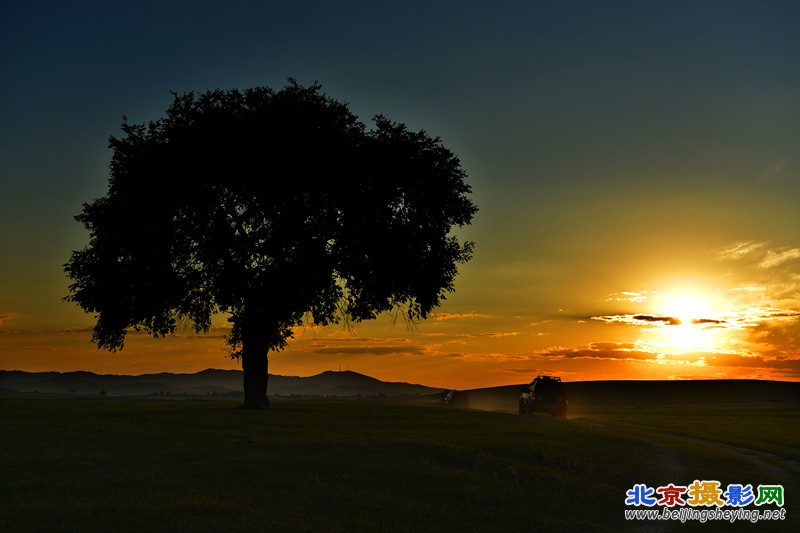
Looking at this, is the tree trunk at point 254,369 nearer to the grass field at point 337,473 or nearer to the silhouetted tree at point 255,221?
the silhouetted tree at point 255,221

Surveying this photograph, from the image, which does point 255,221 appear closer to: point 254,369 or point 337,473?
point 254,369

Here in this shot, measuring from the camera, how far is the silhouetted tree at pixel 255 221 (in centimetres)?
4991

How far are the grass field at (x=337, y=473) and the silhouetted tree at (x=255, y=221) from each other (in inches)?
411

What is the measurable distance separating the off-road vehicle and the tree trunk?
771 inches

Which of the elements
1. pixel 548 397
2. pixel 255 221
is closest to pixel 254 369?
pixel 255 221

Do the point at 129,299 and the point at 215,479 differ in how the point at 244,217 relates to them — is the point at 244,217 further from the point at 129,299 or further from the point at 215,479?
the point at 215,479

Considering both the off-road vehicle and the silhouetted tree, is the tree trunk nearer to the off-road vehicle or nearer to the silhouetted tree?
the silhouetted tree

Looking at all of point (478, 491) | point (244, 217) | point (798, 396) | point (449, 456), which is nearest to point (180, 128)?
point (244, 217)

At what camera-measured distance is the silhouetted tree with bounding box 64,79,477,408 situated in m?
49.9

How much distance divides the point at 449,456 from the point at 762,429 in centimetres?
3875

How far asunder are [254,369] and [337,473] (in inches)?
1111

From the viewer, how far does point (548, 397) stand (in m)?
59.8

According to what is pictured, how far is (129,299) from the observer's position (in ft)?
168

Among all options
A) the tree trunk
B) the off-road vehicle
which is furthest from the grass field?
the off-road vehicle
